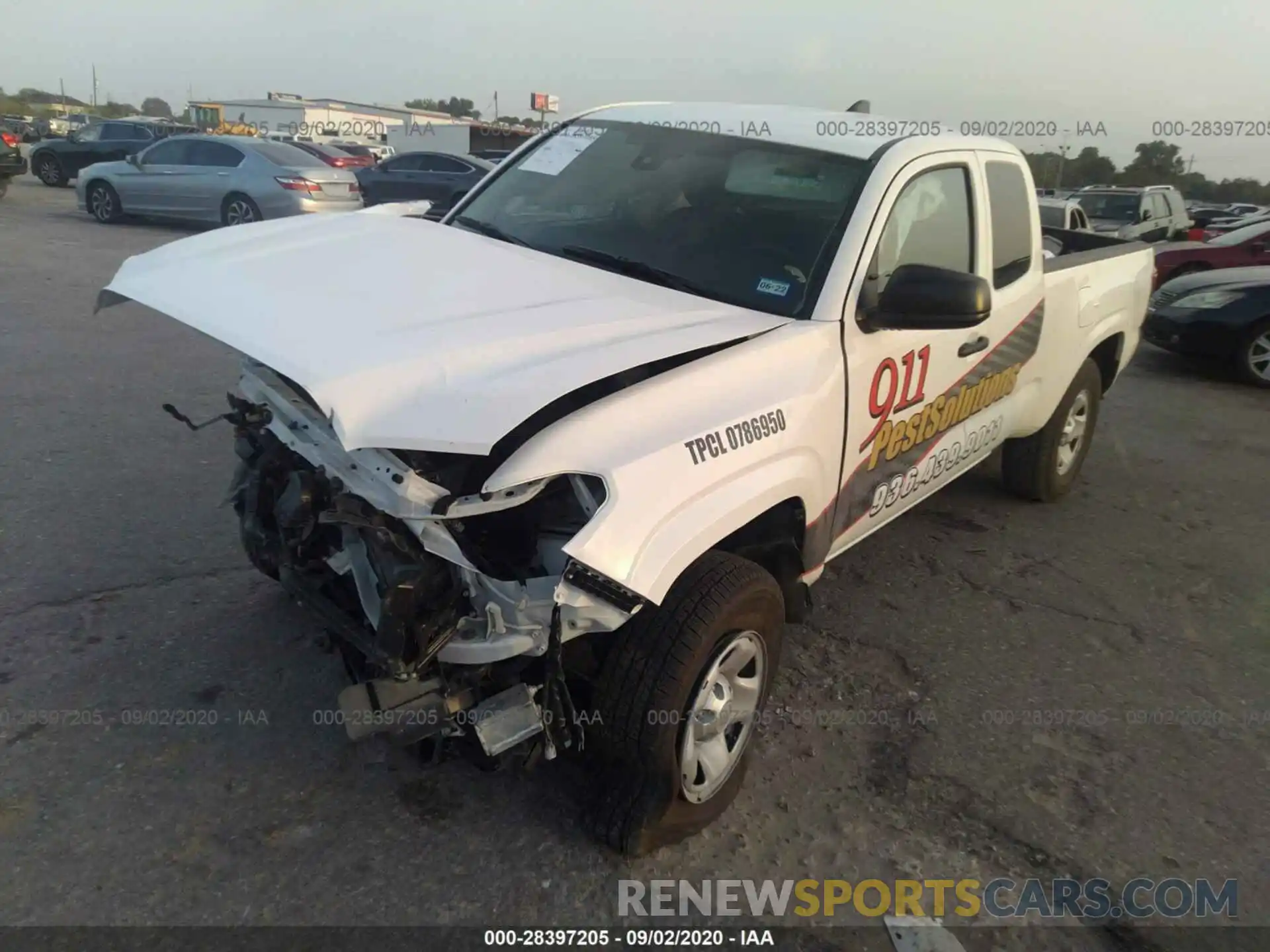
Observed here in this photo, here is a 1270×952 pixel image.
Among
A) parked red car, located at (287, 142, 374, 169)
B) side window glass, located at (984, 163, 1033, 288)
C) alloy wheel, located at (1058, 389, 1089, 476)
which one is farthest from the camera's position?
parked red car, located at (287, 142, 374, 169)

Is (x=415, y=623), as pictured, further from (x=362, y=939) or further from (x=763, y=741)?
(x=763, y=741)

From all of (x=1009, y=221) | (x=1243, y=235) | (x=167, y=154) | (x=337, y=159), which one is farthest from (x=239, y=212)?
(x=1243, y=235)

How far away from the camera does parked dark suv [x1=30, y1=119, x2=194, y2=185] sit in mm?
22172

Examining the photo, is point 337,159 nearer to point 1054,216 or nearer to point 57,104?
point 1054,216

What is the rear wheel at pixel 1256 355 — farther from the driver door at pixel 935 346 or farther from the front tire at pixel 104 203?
the front tire at pixel 104 203

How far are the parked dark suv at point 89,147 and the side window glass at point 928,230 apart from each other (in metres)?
22.2

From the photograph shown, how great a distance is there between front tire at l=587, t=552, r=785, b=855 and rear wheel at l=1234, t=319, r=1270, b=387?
8865mm

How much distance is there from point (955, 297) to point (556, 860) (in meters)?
2.07

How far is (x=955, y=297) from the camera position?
10.2 ft

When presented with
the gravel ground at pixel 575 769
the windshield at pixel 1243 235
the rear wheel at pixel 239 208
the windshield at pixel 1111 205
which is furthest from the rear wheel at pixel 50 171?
the windshield at pixel 1243 235

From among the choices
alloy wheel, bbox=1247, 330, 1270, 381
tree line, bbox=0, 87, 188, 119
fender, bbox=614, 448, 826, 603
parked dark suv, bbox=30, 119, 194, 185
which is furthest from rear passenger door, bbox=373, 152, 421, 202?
tree line, bbox=0, 87, 188, 119

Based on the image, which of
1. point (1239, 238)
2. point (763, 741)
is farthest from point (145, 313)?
point (1239, 238)

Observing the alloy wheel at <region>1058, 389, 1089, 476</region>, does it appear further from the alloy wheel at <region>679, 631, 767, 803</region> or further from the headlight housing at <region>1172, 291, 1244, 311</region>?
the headlight housing at <region>1172, 291, 1244, 311</region>

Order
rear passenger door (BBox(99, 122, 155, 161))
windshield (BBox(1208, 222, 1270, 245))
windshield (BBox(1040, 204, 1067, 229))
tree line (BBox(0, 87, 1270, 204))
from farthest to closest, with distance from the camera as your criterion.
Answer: tree line (BBox(0, 87, 1270, 204)) < rear passenger door (BBox(99, 122, 155, 161)) < windshield (BBox(1208, 222, 1270, 245)) < windshield (BBox(1040, 204, 1067, 229))
